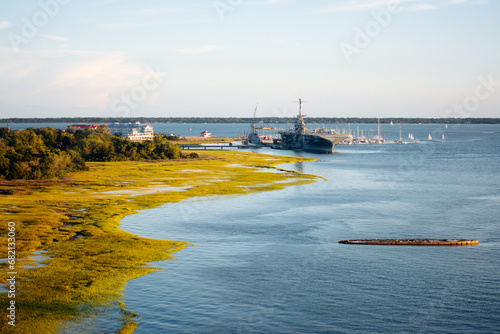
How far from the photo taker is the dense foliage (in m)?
85.0

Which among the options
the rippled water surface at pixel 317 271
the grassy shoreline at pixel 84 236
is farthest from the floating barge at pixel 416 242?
the grassy shoreline at pixel 84 236

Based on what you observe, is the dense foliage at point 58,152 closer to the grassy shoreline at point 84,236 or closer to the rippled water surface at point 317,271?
the grassy shoreline at point 84,236

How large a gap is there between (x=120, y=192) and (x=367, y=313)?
52129mm

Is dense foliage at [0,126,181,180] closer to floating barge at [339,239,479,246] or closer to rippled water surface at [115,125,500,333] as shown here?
rippled water surface at [115,125,500,333]

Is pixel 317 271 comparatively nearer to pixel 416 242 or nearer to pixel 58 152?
pixel 416 242

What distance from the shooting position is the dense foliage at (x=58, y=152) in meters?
85.0

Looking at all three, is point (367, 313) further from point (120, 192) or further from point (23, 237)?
point (120, 192)

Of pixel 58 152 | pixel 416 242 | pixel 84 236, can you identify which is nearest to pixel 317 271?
pixel 416 242

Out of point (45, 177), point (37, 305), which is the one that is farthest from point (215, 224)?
point (45, 177)

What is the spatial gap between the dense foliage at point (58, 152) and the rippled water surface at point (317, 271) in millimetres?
35109

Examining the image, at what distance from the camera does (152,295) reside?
31266 mm

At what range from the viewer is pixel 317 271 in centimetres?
3597

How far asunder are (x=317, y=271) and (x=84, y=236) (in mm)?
20906

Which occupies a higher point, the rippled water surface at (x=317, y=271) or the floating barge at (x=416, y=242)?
the floating barge at (x=416, y=242)
